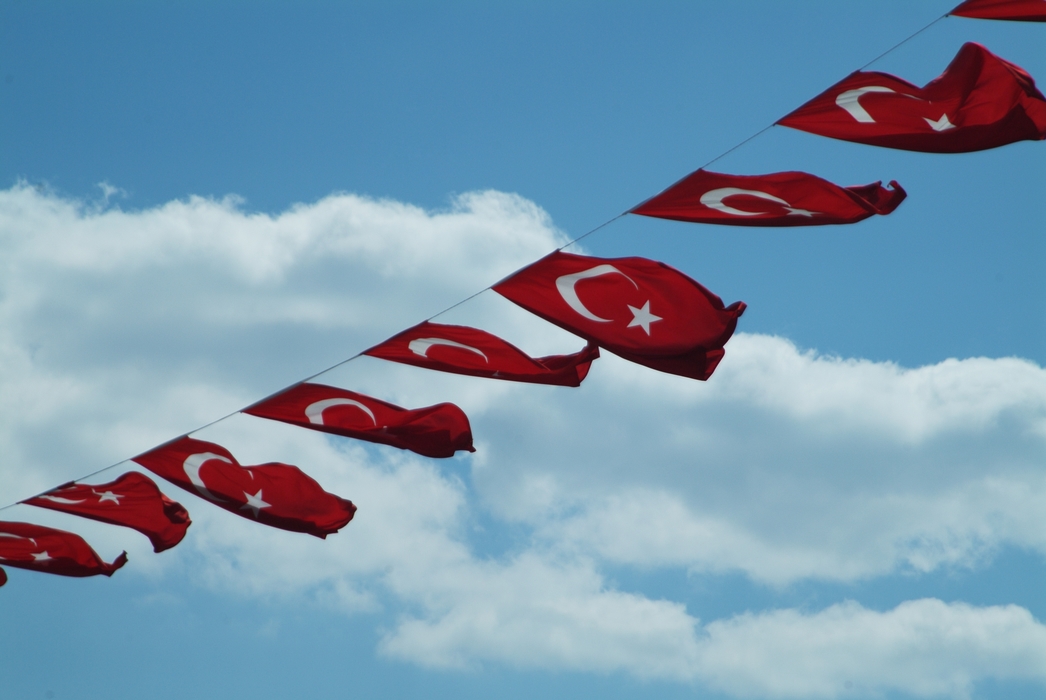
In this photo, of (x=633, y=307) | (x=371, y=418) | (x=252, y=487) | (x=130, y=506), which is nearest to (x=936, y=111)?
(x=633, y=307)

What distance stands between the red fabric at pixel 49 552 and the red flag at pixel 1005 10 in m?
11.5

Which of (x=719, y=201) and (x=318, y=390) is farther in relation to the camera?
(x=318, y=390)

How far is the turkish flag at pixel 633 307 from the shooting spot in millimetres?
11570

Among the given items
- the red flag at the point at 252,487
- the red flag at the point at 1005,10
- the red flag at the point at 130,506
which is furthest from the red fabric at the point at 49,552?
the red flag at the point at 1005,10

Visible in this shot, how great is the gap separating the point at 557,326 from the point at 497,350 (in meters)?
1.18

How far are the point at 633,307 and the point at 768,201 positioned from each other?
169cm

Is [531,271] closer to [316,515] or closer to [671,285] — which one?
[671,285]

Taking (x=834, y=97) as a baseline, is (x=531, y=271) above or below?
below

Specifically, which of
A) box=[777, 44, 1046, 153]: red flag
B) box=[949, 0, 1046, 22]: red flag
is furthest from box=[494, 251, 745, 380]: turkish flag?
box=[949, 0, 1046, 22]: red flag

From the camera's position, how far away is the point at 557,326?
1145cm

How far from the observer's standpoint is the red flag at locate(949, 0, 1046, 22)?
12086 millimetres

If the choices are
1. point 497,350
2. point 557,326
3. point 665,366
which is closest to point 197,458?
point 497,350

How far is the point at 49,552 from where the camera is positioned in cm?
1456

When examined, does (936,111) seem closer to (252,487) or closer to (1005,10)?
(1005,10)
